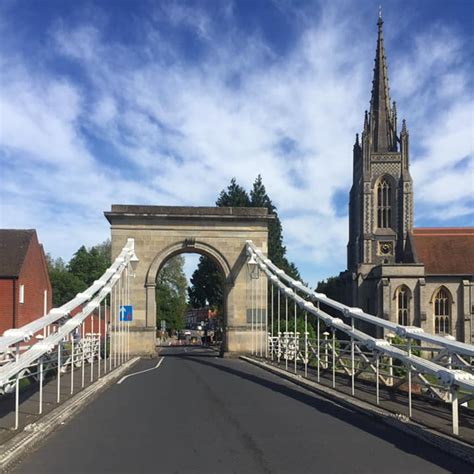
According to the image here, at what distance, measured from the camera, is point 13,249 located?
92.9 ft

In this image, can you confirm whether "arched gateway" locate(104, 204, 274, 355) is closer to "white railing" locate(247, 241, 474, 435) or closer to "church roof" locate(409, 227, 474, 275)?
"white railing" locate(247, 241, 474, 435)

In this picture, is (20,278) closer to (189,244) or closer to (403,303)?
(189,244)

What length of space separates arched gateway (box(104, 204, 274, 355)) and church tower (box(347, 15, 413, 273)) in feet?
116

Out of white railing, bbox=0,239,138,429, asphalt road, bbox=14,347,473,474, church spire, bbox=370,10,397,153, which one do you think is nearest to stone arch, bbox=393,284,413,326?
church spire, bbox=370,10,397,153

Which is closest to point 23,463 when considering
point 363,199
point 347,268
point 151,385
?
point 151,385

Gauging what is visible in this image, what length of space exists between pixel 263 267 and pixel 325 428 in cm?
1467

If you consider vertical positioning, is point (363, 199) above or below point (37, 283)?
above

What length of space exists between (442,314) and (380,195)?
1705 cm

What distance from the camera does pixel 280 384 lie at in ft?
38.8

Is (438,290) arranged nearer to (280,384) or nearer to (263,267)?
(263,267)

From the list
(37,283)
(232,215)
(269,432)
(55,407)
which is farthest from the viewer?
(37,283)

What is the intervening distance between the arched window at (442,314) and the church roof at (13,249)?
35869 mm

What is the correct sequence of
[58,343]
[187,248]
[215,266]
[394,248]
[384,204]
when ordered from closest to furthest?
[58,343] < [187,248] < [215,266] < [394,248] < [384,204]

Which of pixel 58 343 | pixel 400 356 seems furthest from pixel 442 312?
pixel 58 343
